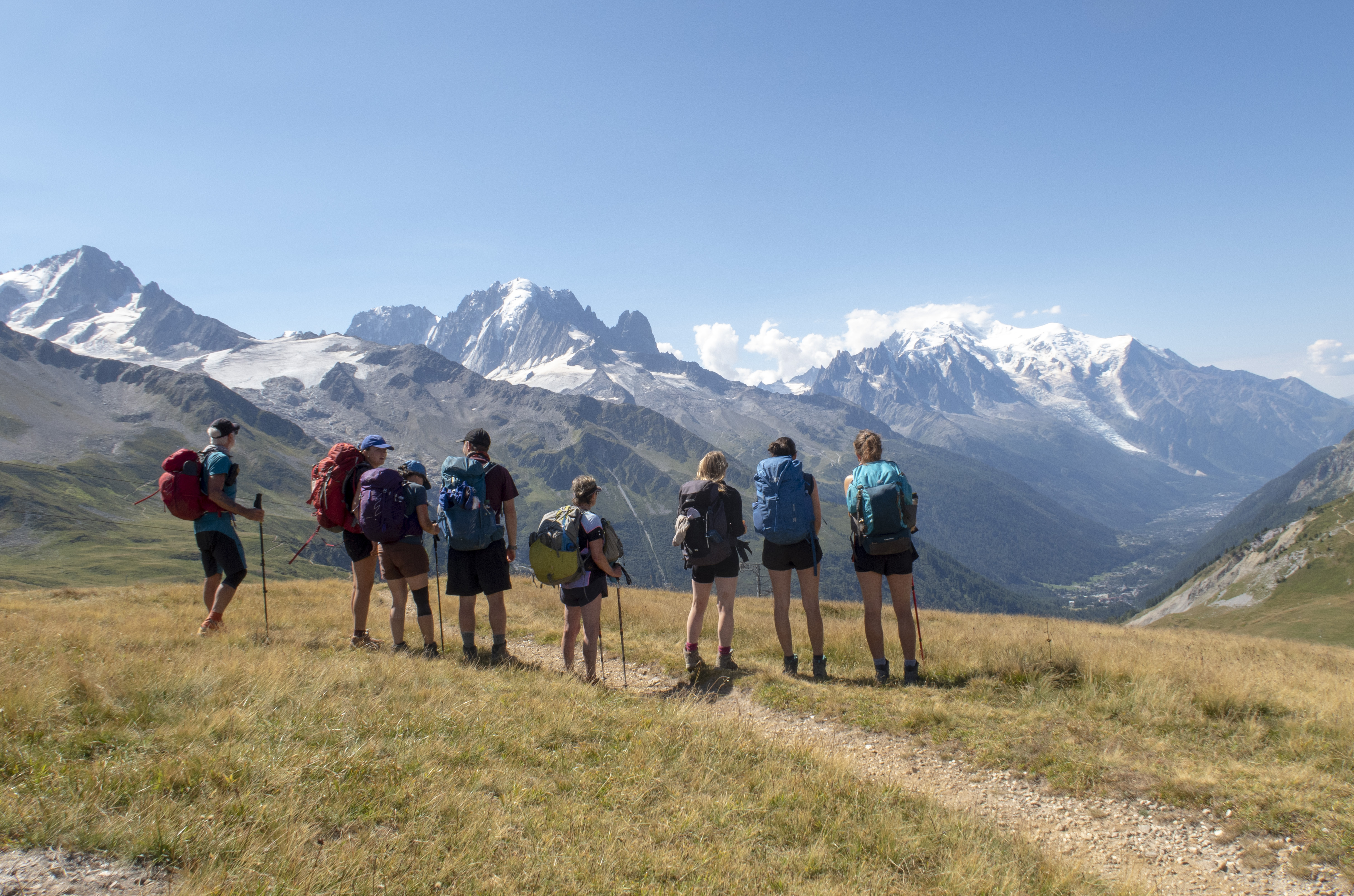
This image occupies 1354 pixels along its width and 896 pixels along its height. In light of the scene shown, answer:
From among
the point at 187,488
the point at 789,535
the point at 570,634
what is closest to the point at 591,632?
the point at 570,634

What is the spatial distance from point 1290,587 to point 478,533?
20925 centimetres

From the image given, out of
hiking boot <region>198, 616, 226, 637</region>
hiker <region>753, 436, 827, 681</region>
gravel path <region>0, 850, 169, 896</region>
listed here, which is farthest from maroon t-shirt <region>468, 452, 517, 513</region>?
gravel path <region>0, 850, 169, 896</region>

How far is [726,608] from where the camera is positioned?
994cm

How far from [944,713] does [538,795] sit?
535 cm

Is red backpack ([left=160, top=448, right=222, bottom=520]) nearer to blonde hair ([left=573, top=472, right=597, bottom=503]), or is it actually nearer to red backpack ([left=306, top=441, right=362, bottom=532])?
red backpack ([left=306, top=441, right=362, bottom=532])

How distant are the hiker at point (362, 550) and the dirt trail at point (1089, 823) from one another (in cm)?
612

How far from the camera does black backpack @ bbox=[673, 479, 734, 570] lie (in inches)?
374

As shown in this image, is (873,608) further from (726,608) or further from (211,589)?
(211,589)

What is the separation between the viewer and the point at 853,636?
11773 mm

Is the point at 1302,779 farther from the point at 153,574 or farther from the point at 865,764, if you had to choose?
the point at 153,574

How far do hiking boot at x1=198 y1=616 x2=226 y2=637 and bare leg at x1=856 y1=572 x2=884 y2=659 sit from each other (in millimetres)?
9670

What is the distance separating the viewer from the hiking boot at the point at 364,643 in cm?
1007

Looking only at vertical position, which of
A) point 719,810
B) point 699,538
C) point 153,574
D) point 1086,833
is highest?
point 699,538

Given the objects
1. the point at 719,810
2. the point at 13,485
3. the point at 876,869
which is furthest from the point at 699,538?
the point at 13,485
